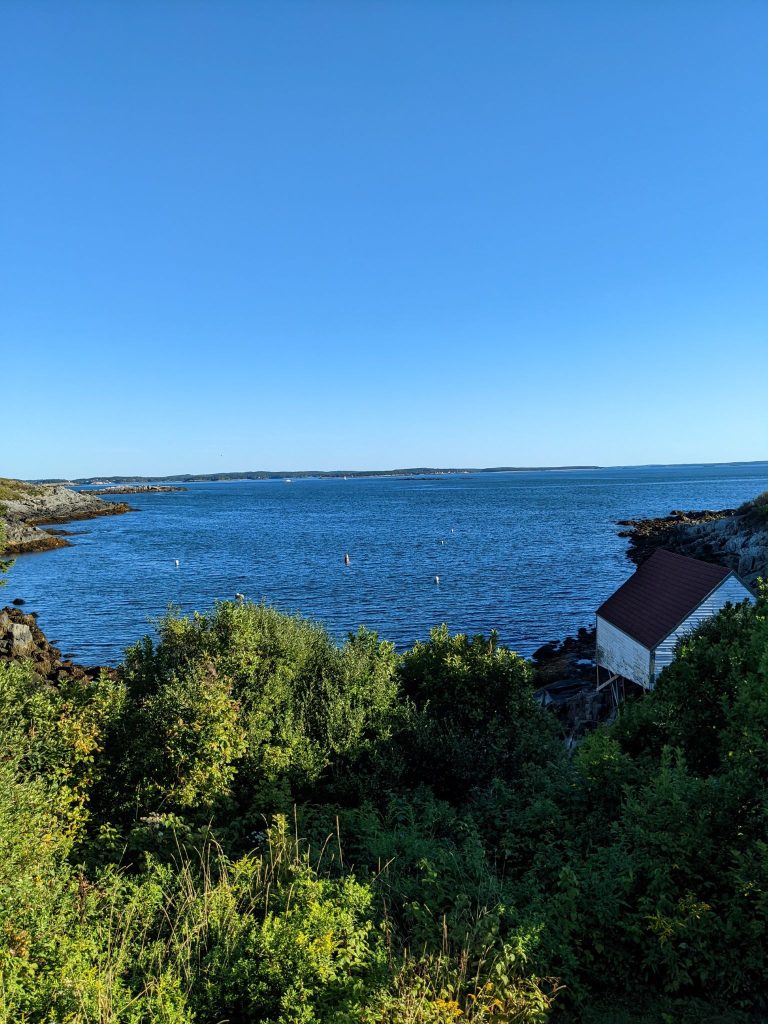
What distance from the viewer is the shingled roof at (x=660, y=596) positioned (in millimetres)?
21800

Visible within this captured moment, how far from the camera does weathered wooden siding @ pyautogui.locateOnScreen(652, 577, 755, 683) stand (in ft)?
69.9

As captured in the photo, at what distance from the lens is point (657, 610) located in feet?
76.2

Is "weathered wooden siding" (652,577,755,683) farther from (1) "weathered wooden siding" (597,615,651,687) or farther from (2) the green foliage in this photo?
(2) the green foliage

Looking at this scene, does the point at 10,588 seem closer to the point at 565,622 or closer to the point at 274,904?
the point at 565,622

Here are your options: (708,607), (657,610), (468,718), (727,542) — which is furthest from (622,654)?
(727,542)

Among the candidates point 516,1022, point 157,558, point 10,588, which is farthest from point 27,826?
point 157,558

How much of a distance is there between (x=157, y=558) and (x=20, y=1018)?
6951cm

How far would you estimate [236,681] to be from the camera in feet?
46.9

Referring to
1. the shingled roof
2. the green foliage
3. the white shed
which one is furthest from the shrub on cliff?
the shingled roof

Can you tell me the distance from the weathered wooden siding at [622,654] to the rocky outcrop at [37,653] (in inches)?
893

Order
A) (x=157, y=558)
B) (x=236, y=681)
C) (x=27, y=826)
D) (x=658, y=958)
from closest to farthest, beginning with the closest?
1. (x=658, y=958)
2. (x=27, y=826)
3. (x=236, y=681)
4. (x=157, y=558)

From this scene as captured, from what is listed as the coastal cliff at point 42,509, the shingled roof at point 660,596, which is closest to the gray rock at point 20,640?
the shingled roof at point 660,596

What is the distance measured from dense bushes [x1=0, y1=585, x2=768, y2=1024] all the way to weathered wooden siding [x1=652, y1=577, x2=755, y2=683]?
8135 mm

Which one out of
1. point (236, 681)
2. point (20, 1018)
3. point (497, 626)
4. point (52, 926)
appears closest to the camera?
point (20, 1018)
